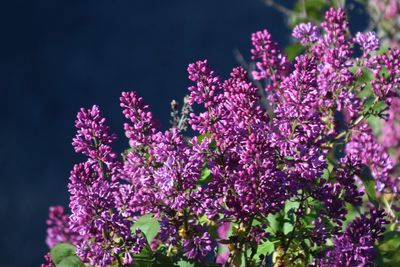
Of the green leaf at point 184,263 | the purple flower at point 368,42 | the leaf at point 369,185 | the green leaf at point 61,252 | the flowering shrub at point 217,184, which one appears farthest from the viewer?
the purple flower at point 368,42

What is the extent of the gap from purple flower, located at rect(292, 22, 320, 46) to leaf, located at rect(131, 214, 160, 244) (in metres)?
0.80

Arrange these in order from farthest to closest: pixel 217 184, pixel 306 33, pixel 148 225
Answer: pixel 306 33 < pixel 148 225 < pixel 217 184

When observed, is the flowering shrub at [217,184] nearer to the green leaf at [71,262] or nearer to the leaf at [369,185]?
the green leaf at [71,262]

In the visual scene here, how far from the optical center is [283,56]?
7.37 ft

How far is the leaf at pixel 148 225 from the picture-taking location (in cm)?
195

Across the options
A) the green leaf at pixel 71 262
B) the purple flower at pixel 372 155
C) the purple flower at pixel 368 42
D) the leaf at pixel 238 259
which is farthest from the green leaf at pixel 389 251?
the green leaf at pixel 71 262

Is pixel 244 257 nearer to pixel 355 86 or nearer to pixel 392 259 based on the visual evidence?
pixel 392 259

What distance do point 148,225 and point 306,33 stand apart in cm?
86

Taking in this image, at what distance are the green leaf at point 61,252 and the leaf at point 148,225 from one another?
8.1 inches

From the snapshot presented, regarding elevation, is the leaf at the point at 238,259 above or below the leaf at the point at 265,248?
below

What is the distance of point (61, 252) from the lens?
80.5 inches

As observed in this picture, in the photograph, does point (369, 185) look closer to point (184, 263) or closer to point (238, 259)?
point (238, 259)

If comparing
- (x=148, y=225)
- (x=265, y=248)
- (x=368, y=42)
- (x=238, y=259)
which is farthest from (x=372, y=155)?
(x=148, y=225)

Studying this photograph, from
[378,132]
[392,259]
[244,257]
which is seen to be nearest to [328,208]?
[244,257]
